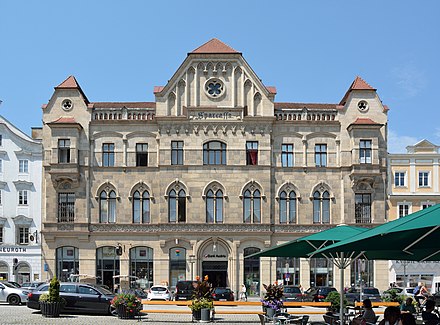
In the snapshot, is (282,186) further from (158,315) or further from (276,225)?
(158,315)

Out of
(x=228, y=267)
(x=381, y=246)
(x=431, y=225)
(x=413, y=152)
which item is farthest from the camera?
(x=413, y=152)

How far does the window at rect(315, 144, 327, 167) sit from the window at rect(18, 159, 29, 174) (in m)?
21.9

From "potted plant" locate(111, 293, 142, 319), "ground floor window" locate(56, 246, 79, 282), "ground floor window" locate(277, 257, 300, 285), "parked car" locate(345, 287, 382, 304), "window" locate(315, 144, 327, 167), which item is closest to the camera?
"potted plant" locate(111, 293, 142, 319)

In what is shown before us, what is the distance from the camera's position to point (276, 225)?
181ft

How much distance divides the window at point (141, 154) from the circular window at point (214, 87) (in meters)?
6.18

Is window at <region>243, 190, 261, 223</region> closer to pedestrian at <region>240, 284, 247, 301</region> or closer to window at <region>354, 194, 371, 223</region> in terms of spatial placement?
pedestrian at <region>240, 284, 247, 301</region>

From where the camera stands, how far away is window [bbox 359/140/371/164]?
55250 mm

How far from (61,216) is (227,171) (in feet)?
41.6

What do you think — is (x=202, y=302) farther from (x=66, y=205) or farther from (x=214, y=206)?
(x=66, y=205)

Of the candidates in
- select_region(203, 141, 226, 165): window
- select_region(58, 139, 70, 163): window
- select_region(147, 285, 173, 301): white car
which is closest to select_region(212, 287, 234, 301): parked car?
select_region(147, 285, 173, 301): white car

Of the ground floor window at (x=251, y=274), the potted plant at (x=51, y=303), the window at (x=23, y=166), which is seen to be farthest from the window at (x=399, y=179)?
the potted plant at (x=51, y=303)

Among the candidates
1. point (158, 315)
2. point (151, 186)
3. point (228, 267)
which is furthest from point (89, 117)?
point (158, 315)

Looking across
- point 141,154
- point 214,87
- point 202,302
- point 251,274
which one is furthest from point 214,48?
point 202,302

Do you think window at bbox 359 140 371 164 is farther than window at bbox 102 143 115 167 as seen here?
No
